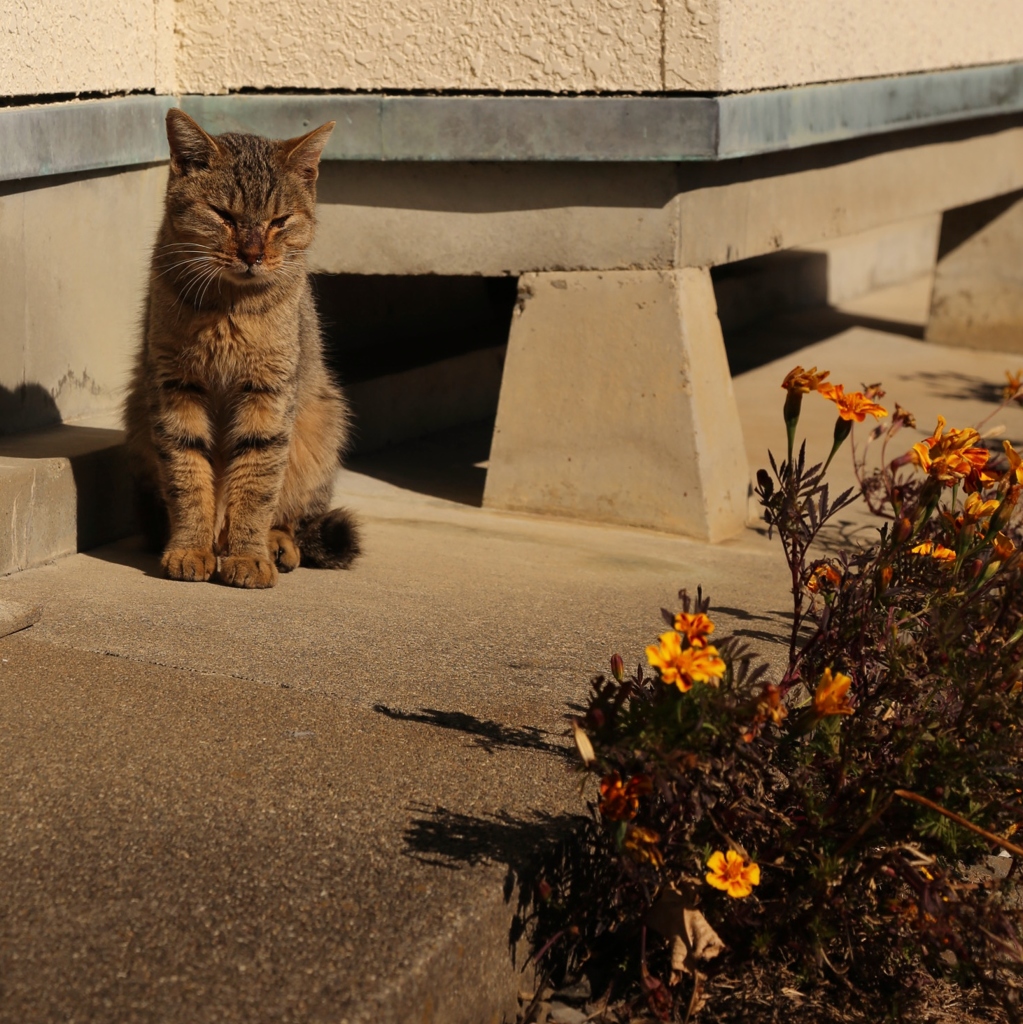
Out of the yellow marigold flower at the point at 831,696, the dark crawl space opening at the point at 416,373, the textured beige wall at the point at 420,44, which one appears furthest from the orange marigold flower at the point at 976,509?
the dark crawl space opening at the point at 416,373

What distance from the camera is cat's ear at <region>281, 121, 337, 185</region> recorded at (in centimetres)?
378

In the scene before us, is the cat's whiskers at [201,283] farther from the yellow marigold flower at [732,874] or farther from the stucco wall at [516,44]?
the yellow marigold flower at [732,874]

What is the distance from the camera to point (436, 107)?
15.3 ft

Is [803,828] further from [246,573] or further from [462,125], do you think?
[462,125]

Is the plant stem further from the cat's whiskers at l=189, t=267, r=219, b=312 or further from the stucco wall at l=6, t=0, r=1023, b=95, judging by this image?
the stucco wall at l=6, t=0, r=1023, b=95

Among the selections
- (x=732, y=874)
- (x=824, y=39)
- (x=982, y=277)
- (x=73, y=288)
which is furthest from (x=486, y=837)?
(x=982, y=277)

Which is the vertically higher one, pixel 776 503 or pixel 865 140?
pixel 865 140

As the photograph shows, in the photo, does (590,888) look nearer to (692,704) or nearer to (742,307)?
(692,704)

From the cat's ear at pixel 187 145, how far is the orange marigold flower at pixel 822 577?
6.67 ft

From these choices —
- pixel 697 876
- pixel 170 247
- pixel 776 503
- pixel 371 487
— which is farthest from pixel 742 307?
pixel 697 876

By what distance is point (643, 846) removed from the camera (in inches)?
79.7

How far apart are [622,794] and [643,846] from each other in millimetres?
94

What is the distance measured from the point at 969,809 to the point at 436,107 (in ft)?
10.9

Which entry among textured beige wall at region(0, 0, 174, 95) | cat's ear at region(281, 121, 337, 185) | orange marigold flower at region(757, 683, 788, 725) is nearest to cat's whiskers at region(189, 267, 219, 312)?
cat's ear at region(281, 121, 337, 185)
